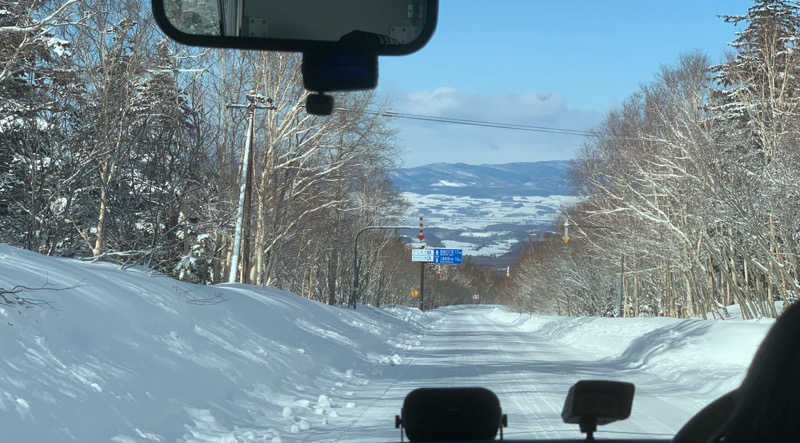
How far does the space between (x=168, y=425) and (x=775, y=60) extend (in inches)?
1088

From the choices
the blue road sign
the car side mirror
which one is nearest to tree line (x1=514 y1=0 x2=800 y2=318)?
the blue road sign

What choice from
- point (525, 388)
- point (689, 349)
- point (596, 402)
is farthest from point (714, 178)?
point (596, 402)

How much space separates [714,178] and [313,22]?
2587 cm

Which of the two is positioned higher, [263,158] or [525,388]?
[263,158]

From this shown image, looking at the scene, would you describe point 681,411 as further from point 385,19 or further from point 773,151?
point 773,151

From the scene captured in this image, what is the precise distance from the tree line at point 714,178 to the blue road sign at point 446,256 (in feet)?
39.7

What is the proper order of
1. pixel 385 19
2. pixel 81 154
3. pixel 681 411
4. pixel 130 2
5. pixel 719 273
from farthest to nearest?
1. pixel 719 273
2. pixel 130 2
3. pixel 81 154
4. pixel 681 411
5. pixel 385 19

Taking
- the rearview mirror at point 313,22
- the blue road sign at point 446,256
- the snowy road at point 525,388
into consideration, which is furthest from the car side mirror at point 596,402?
the blue road sign at point 446,256

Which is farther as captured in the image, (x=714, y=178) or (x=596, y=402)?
(x=714, y=178)

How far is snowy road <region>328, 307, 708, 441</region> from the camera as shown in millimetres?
10156

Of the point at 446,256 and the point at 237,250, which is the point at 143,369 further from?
the point at 446,256

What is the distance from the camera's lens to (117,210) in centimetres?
2022

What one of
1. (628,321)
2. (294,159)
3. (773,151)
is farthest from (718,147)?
(294,159)

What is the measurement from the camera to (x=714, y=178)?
26062 millimetres
